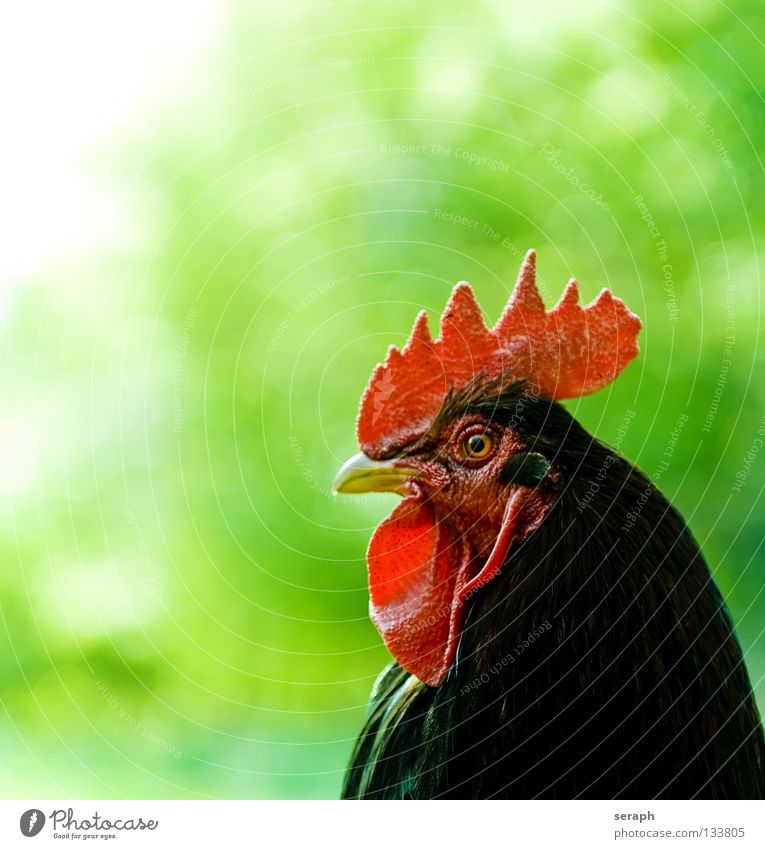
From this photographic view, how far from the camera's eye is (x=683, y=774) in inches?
37.5

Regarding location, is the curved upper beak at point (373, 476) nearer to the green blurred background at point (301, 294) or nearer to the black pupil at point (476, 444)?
the black pupil at point (476, 444)

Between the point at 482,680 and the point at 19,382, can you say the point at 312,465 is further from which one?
the point at 482,680

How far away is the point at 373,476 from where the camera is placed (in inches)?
38.4

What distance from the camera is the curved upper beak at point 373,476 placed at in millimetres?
971

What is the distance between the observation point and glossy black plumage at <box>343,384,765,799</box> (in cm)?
92

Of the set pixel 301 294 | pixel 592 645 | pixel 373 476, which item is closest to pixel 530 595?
pixel 592 645

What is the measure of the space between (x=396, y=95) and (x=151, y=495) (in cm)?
99

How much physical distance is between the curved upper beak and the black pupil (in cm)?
7

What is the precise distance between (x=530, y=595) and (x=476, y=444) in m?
0.18

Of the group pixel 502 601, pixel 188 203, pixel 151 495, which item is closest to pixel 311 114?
pixel 188 203

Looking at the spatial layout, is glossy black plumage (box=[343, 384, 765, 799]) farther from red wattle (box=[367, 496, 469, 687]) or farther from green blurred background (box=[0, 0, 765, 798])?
green blurred background (box=[0, 0, 765, 798])

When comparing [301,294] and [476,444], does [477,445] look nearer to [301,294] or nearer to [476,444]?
[476,444]

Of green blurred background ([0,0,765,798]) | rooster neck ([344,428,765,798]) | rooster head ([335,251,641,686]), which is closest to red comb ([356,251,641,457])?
rooster head ([335,251,641,686])
